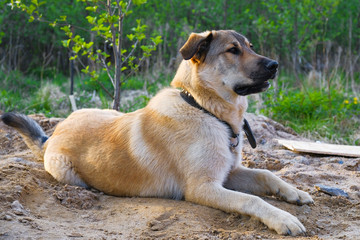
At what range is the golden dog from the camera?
10.7 feet

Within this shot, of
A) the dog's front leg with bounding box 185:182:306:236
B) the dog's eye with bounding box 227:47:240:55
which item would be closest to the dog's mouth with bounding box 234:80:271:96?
the dog's eye with bounding box 227:47:240:55

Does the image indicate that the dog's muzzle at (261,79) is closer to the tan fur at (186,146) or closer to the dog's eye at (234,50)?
the tan fur at (186,146)

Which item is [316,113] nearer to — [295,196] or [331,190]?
[331,190]

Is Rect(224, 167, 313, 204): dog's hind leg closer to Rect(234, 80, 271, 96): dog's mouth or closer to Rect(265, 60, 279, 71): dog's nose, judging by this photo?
Rect(234, 80, 271, 96): dog's mouth

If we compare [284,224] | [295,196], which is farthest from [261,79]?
[284,224]

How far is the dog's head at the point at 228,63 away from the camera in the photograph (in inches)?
135

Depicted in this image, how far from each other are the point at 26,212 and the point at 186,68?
1.74m

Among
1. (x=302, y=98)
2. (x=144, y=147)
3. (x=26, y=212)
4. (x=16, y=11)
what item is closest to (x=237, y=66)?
(x=144, y=147)

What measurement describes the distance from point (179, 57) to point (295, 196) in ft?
18.4

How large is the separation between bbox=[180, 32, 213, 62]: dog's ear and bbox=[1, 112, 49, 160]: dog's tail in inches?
74.6

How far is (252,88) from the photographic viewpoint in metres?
3.46

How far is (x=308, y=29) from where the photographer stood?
950 cm

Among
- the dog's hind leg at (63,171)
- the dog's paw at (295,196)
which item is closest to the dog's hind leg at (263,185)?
the dog's paw at (295,196)

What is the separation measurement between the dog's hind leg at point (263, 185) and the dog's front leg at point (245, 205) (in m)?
0.41
